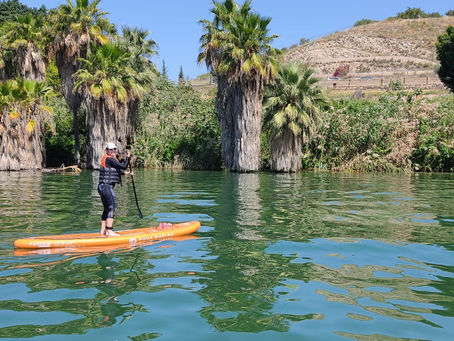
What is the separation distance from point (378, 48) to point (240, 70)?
7823 centimetres

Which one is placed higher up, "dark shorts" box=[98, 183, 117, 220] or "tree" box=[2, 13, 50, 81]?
"tree" box=[2, 13, 50, 81]

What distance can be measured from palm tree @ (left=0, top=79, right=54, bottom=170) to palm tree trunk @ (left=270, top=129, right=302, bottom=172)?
14589mm

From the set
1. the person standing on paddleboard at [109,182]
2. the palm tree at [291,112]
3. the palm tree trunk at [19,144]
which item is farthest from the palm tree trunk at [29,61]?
the person standing on paddleboard at [109,182]

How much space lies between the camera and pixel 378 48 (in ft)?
316

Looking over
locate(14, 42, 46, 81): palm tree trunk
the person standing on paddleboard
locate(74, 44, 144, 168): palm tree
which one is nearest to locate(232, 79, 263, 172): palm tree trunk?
locate(74, 44, 144, 168): palm tree

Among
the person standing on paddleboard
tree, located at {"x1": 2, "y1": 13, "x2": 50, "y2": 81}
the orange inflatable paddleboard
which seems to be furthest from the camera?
tree, located at {"x1": 2, "y1": 13, "x2": 50, "y2": 81}

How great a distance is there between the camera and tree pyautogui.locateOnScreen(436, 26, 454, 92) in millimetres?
50406

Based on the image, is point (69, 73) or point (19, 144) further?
point (69, 73)

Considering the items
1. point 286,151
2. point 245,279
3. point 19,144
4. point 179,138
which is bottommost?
point 245,279

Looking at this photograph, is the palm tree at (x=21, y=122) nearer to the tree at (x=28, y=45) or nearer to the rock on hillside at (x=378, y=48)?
the tree at (x=28, y=45)

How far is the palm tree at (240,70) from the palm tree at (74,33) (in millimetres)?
7772

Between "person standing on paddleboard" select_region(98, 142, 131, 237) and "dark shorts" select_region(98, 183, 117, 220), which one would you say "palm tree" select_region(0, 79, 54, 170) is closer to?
"person standing on paddleboard" select_region(98, 142, 131, 237)

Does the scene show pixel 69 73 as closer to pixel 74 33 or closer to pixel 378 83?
pixel 74 33

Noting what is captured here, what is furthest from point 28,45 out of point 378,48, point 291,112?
point 378,48
